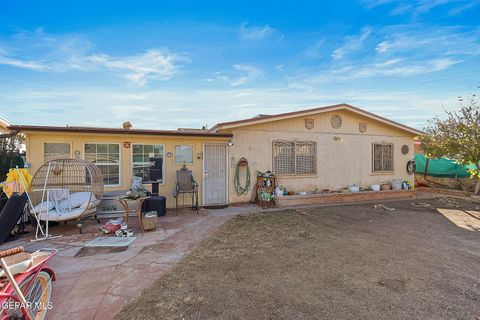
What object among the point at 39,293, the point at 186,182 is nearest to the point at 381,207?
the point at 186,182

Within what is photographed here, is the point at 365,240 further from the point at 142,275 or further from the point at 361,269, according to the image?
the point at 142,275

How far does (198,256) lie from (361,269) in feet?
8.65

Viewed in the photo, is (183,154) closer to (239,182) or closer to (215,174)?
(215,174)

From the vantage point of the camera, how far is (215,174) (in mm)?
8141

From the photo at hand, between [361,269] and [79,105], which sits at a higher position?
[79,105]

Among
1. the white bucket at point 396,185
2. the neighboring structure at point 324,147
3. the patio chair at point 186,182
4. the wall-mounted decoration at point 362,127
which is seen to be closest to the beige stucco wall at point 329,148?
the neighboring structure at point 324,147

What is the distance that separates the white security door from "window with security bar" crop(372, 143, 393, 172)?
714 cm

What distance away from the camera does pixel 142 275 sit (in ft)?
10.9

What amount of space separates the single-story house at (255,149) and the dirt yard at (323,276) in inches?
119

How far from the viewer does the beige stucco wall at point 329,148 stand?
859 cm

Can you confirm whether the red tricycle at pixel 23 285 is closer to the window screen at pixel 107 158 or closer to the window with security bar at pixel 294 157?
the window screen at pixel 107 158

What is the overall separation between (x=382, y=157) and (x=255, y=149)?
6504mm

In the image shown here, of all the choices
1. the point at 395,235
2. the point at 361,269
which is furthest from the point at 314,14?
the point at 361,269

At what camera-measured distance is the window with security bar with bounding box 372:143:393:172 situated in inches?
421
